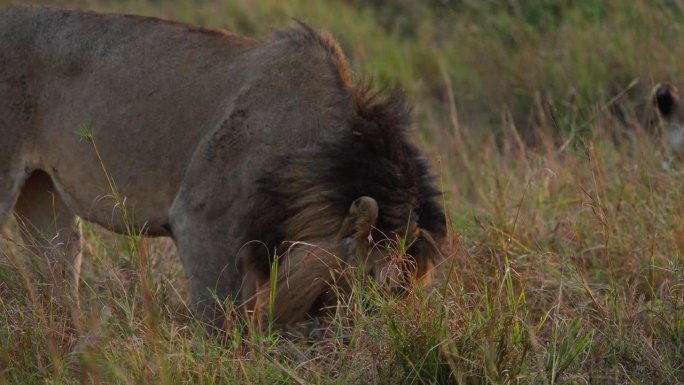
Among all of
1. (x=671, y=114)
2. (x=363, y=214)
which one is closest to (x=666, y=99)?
(x=671, y=114)

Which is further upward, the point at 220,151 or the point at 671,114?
the point at 220,151

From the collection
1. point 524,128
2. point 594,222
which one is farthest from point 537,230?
point 524,128

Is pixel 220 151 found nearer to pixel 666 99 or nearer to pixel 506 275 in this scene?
pixel 506 275

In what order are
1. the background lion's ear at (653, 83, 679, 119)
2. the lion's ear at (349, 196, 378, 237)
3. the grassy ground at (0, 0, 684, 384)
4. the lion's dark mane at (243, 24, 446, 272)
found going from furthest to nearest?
1. the background lion's ear at (653, 83, 679, 119)
2. the lion's dark mane at (243, 24, 446, 272)
3. the lion's ear at (349, 196, 378, 237)
4. the grassy ground at (0, 0, 684, 384)

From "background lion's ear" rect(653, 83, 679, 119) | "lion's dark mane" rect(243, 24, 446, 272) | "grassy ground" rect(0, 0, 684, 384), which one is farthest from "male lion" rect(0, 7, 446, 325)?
"background lion's ear" rect(653, 83, 679, 119)

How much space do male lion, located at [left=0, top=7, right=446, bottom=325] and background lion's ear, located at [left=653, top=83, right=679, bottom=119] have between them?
189 centimetres

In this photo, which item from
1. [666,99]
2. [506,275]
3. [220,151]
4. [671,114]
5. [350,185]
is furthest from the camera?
[671,114]

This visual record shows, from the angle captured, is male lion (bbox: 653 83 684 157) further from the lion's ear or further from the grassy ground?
the lion's ear

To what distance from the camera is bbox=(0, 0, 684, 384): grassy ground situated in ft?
12.0

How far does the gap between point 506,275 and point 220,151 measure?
45.8 inches

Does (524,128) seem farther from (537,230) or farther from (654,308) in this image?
(654,308)

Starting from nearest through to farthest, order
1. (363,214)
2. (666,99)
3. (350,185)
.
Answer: (363,214) → (350,185) → (666,99)

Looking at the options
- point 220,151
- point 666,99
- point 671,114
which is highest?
point 220,151

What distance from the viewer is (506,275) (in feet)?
12.5
